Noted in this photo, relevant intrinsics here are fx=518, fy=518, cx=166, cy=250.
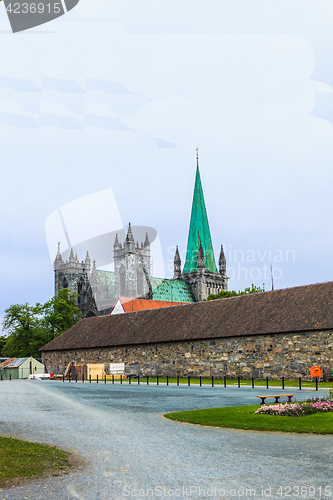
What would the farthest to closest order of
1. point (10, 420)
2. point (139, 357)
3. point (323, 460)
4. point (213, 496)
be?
point (139, 357) → point (10, 420) → point (323, 460) → point (213, 496)

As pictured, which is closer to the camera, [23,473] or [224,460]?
[23,473]

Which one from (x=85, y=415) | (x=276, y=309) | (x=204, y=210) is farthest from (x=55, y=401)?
(x=204, y=210)

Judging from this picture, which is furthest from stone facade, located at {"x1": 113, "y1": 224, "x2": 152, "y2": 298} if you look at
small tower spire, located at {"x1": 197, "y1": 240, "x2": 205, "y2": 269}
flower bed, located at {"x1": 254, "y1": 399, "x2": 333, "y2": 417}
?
flower bed, located at {"x1": 254, "y1": 399, "x2": 333, "y2": 417}

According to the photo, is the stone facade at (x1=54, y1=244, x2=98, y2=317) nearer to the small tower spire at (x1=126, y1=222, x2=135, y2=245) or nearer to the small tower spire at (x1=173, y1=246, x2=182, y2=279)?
the small tower spire at (x1=126, y1=222, x2=135, y2=245)

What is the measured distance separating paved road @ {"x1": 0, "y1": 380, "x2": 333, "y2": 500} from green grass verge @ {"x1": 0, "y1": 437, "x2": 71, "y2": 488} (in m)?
0.44

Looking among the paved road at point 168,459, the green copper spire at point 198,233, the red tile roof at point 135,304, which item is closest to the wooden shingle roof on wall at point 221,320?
the red tile roof at point 135,304

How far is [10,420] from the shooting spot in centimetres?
1447

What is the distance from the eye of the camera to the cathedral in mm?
106250

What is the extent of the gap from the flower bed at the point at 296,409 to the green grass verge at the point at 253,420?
0.26m

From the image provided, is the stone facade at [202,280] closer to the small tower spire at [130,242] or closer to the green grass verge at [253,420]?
the small tower spire at [130,242]

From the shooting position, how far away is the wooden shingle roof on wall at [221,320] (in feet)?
108

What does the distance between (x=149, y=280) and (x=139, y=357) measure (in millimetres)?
69546

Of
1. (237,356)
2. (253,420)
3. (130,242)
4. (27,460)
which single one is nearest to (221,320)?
(237,356)

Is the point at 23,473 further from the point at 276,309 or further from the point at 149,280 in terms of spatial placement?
the point at 149,280
